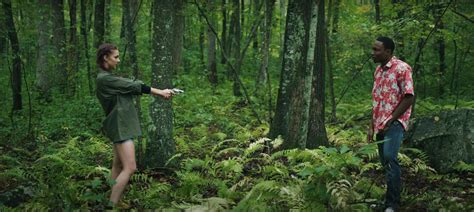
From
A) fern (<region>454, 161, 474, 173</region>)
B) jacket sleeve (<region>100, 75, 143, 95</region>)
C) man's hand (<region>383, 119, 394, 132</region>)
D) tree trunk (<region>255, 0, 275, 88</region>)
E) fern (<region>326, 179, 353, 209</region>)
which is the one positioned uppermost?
tree trunk (<region>255, 0, 275, 88</region>)

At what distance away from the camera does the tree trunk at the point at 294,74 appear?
823 centimetres

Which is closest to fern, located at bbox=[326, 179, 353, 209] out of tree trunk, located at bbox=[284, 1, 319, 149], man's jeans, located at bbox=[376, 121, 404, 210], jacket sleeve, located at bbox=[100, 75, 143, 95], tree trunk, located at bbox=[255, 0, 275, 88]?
man's jeans, located at bbox=[376, 121, 404, 210]

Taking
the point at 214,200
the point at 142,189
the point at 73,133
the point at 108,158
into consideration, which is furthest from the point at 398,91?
the point at 73,133

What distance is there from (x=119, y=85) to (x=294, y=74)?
410 centimetres

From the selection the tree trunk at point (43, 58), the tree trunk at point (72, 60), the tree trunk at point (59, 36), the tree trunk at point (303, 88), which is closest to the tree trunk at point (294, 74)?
the tree trunk at point (303, 88)

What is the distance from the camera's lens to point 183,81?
18.2m

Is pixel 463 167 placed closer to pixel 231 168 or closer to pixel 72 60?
pixel 231 168

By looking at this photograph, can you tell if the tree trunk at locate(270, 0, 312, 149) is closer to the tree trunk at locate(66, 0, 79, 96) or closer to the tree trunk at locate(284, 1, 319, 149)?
the tree trunk at locate(284, 1, 319, 149)

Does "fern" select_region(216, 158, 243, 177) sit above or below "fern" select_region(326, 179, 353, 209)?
below

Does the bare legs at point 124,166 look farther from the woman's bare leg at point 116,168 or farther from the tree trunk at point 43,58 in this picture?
the tree trunk at point 43,58

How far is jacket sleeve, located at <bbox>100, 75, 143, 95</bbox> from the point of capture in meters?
5.47

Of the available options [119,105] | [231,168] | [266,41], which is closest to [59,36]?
[266,41]

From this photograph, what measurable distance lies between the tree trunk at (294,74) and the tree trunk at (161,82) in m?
2.37

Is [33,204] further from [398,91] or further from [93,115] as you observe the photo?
[93,115]
